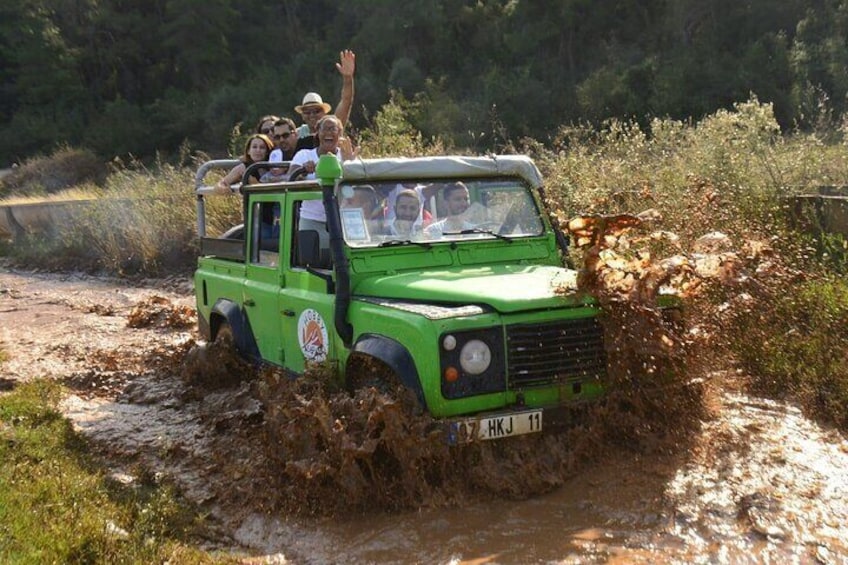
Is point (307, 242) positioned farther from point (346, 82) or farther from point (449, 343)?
point (346, 82)

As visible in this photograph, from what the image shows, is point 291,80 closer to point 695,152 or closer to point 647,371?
point 695,152

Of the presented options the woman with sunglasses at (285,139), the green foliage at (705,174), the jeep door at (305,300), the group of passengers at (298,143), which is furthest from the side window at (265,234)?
the green foliage at (705,174)

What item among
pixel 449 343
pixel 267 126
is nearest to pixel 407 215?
pixel 449 343

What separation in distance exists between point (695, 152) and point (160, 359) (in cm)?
590

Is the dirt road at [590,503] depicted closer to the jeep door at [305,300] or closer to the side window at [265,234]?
the jeep door at [305,300]

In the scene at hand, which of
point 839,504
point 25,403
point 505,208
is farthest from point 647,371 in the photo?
point 25,403

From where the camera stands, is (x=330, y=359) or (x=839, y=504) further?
(x=330, y=359)

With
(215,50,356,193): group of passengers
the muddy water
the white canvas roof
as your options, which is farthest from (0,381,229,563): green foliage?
(215,50,356,193): group of passengers

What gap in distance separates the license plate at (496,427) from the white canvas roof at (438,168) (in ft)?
A: 6.05

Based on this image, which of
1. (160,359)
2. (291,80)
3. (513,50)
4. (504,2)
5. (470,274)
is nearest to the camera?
(470,274)

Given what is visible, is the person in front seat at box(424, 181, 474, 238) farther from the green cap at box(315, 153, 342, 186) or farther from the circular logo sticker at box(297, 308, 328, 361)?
the circular logo sticker at box(297, 308, 328, 361)

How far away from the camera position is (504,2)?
1687 inches

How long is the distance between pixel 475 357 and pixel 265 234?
241 centimetres

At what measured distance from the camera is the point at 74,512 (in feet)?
14.9
